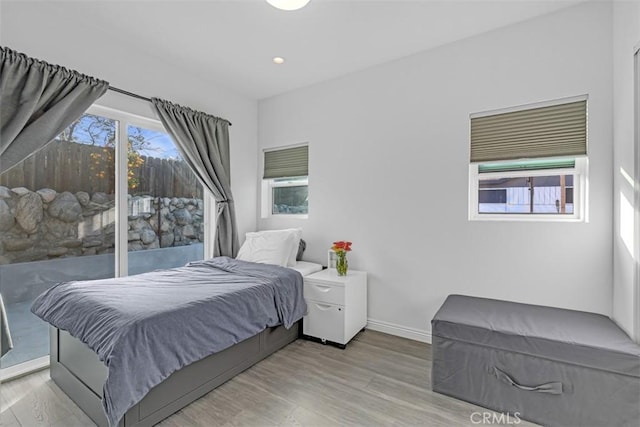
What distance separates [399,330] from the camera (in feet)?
9.25

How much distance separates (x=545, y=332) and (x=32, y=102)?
3629mm

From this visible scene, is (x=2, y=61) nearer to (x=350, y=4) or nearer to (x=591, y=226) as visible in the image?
(x=350, y=4)

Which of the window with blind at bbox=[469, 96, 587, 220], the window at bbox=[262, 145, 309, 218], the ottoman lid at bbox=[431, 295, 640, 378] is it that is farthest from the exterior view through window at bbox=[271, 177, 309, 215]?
the ottoman lid at bbox=[431, 295, 640, 378]

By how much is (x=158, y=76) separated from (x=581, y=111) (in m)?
3.64

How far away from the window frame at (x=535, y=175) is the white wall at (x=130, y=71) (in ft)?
8.62

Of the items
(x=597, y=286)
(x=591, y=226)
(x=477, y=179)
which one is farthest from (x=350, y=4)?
(x=597, y=286)

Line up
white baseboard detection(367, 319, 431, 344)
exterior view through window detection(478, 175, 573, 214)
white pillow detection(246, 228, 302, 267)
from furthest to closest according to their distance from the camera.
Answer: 1. white pillow detection(246, 228, 302, 267)
2. white baseboard detection(367, 319, 431, 344)
3. exterior view through window detection(478, 175, 573, 214)

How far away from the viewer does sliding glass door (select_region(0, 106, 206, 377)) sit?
2180 millimetres

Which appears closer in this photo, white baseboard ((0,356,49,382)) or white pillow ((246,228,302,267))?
white baseboard ((0,356,49,382))

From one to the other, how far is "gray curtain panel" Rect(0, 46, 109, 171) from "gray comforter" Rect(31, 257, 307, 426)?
1.01m

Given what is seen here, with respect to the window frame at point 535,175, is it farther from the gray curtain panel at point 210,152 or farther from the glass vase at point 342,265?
the gray curtain panel at point 210,152

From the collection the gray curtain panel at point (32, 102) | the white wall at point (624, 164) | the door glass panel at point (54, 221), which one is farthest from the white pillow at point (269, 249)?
the white wall at point (624, 164)

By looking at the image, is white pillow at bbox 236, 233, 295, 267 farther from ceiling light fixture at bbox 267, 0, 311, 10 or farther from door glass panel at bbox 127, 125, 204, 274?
ceiling light fixture at bbox 267, 0, 311, 10

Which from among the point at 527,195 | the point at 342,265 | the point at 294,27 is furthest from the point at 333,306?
the point at 294,27
